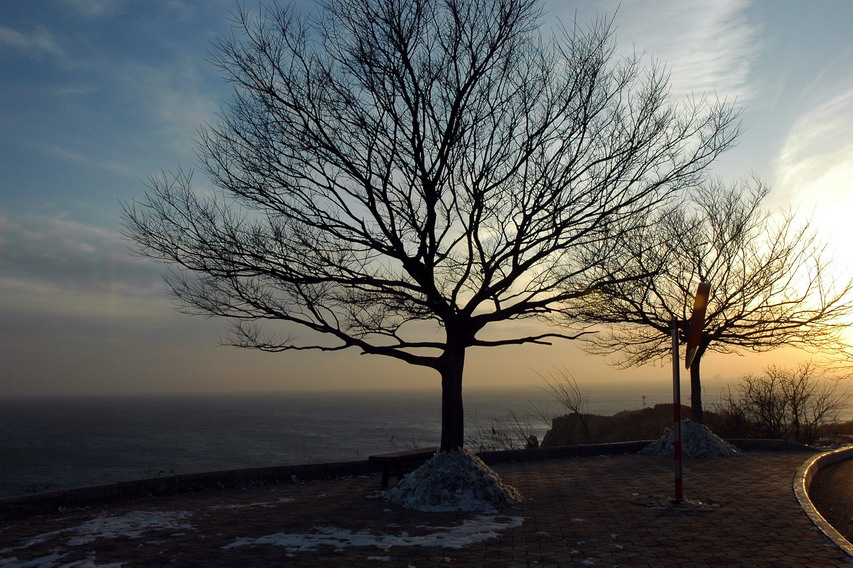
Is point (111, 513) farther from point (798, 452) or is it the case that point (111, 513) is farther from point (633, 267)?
point (798, 452)

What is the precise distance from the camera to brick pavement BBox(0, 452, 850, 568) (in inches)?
282

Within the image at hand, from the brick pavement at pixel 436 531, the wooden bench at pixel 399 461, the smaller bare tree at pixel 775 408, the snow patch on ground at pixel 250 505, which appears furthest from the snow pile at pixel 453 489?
the smaller bare tree at pixel 775 408

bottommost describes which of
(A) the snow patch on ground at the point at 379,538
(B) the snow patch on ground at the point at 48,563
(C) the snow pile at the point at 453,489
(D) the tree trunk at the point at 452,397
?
(B) the snow patch on ground at the point at 48,563

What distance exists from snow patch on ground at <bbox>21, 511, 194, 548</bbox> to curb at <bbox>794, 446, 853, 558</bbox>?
7.63 meters

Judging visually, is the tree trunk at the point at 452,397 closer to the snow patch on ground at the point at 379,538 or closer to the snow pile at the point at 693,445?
the snow patch on ground at the point at 379,538

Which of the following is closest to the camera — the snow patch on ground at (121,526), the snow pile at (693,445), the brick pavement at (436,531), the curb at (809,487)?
the brick pavement at (436,531)

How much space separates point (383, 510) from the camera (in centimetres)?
1009

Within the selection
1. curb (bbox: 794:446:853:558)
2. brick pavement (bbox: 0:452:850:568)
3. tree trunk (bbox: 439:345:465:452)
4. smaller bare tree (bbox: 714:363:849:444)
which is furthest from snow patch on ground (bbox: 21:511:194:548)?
smaller bare tree (bbox: 714:363:849:444)

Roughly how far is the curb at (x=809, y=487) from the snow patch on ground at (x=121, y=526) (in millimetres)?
7627

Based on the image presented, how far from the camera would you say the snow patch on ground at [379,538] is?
7.82m

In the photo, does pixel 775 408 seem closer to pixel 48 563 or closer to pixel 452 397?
pixel 452 397

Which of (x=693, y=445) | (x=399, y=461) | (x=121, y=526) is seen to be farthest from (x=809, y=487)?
(x=121, y=526)

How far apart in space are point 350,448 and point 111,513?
187 ft

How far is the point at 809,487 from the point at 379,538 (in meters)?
8.97
